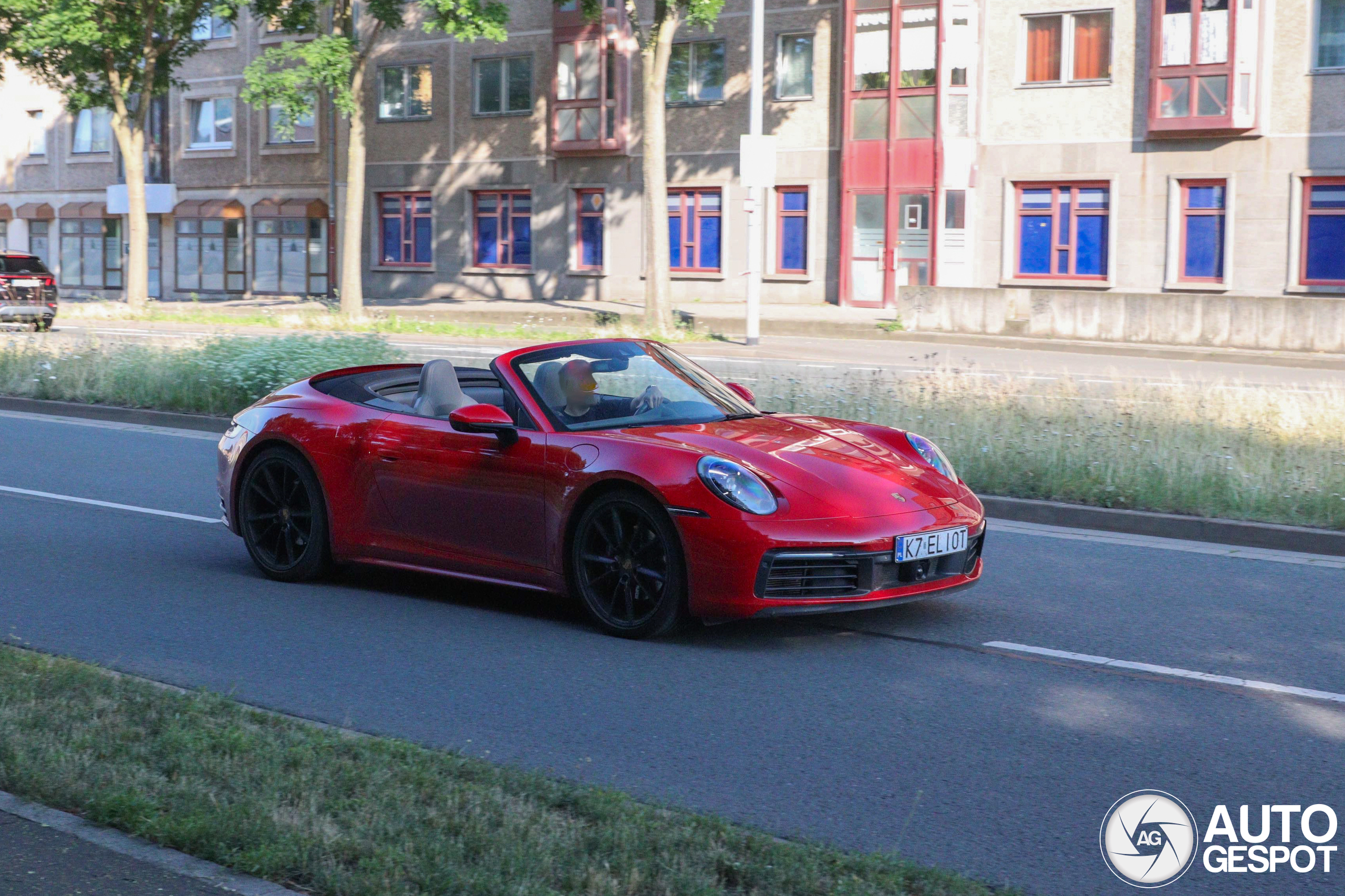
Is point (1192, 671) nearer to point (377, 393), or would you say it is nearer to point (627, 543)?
point (627, 543)

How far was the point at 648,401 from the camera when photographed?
298 inches

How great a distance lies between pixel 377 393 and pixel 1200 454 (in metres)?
5.96

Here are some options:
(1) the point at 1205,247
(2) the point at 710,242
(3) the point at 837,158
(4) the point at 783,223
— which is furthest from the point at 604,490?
(2) the point at 710,242

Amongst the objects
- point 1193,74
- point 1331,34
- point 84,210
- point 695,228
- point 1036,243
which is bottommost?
point 1036,243

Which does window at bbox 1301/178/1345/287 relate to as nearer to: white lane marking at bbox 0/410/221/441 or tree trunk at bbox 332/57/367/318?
tree trunk at bbox 332/57/367/318

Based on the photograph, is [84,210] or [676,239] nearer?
[676,239]

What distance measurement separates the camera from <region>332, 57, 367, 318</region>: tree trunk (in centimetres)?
3400

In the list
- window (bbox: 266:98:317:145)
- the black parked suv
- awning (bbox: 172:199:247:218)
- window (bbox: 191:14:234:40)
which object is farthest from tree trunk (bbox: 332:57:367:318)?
window (bbox: 191:14:234:40)

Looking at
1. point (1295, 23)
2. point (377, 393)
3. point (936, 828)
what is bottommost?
point (936, 828)

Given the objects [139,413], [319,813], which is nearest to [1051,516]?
[319,813]

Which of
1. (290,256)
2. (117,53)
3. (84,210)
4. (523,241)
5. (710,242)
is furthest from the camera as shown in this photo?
(84,210)

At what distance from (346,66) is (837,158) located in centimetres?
1160

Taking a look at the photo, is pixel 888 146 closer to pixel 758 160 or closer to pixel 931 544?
pixel 758 160

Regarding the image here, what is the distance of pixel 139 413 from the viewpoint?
16172mm
